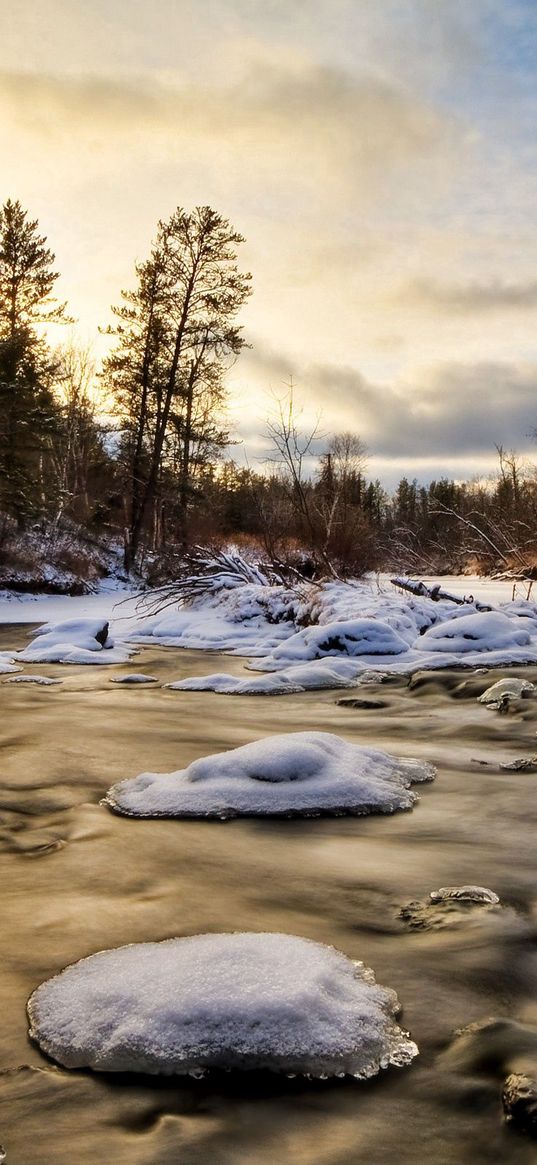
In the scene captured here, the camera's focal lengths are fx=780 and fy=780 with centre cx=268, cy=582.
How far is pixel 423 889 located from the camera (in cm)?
271

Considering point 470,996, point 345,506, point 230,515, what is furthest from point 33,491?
point 470,996

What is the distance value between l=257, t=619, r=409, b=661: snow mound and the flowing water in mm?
3901

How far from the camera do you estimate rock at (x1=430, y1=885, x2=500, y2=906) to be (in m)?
2.60

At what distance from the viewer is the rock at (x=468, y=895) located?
260 cm

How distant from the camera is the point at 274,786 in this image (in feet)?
12.2

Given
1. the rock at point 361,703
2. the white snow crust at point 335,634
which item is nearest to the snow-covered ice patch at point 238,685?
the white snow crust at point 335,634

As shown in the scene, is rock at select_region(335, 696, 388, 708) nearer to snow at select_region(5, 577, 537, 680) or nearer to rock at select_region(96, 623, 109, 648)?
snow at select_region(5, 577, 537, 680)

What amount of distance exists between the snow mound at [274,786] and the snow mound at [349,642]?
541 cm

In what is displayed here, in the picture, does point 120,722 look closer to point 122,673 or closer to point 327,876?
point 122,673

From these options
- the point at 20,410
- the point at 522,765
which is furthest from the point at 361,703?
the point at 20,410

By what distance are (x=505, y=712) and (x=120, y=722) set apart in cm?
306

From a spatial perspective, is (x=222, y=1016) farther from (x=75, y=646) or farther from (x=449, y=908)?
(x=75, y=646)

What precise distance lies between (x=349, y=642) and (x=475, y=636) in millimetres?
1567

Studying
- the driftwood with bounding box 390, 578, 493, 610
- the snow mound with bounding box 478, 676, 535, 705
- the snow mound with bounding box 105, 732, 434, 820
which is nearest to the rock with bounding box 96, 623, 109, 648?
the driftwood with bounding box 390, 578, 493, 610
